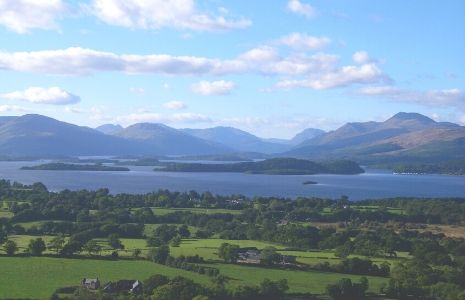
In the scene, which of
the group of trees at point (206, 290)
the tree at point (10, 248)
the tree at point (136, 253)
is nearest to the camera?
the group of trees at point (206, 290)

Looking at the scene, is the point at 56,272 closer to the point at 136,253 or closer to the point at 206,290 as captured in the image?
the point at 136,253

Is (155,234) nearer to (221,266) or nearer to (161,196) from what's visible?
(221,266)

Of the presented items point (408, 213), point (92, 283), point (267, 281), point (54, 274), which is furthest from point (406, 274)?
point (408, 213)

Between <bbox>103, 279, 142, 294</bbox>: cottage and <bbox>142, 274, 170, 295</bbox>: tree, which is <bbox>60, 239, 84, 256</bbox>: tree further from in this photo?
<bbox>142, 274, 170, 295</bbox>: tree

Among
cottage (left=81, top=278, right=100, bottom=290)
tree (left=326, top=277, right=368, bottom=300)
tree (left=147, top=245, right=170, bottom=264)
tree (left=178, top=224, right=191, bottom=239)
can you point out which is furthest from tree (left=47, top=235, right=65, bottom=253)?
tree (left=326, top=277, right=368, bottom=300)

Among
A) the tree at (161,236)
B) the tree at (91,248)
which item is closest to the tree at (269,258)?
the tree at (161,236)

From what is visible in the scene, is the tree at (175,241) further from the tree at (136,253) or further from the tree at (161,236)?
the tree at (136,253)
